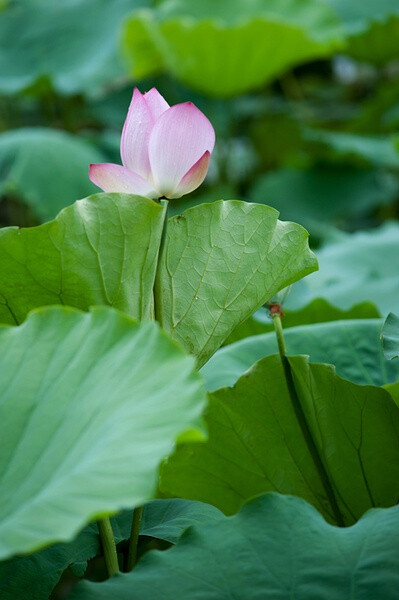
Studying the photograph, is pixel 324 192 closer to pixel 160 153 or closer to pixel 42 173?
pixel 42 173

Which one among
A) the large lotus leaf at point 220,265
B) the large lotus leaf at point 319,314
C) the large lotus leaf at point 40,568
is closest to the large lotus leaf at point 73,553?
the large lotus leaf at point 40,568

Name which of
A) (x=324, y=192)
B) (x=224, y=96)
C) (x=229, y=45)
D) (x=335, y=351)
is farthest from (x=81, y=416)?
(x=324, y=192)

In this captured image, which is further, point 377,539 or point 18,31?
point 18,31

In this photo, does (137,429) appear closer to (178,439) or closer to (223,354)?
(178,439)

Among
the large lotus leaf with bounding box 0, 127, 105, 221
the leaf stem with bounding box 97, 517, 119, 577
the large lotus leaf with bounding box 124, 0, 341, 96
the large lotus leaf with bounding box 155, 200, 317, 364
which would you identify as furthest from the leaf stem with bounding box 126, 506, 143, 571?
the large lotus leaf with bounding box 124, 0, 341, 96

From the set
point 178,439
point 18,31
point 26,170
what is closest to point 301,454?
point 178,439

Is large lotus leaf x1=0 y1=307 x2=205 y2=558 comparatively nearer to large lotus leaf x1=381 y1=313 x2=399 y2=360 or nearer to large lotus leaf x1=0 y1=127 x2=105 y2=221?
large lotus leaf x1=381 y1=313 x2=399 y2=360

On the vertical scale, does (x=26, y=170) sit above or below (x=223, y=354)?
below
